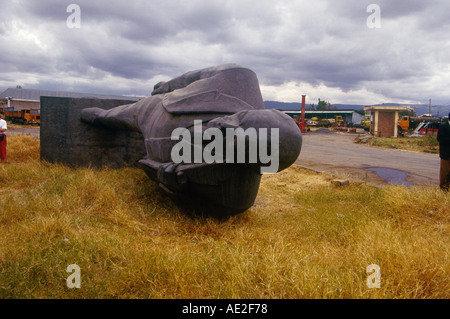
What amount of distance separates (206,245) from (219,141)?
83cm

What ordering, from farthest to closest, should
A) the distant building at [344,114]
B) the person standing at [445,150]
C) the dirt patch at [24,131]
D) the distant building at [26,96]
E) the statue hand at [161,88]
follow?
Result: the distant building at [344,114] → the distant building at [26,96] → the dirt patch at [24,131] → the person standing at [445,150] → the statue hand at [161,88]

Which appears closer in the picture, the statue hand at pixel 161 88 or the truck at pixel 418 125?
the statue hand at pixel 161 88

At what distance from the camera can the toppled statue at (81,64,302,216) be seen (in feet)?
7.42

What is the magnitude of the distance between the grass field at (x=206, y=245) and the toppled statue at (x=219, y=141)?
37cm

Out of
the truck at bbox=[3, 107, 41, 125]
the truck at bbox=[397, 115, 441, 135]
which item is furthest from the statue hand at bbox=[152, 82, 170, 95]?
the truck at bbox=[3, 107, 41, 125]

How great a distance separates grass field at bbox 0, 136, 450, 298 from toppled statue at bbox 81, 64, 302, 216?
374 mm

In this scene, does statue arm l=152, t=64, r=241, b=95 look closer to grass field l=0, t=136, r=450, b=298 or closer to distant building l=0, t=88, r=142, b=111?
grass field l=0, t=136, r=450, b=298

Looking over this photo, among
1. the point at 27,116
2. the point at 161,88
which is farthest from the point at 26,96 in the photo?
the point at 161,88

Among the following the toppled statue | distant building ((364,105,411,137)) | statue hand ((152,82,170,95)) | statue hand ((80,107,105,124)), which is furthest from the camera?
distant building ((364,105,411,137))

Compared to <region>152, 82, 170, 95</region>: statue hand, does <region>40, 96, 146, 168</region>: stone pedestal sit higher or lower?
lower

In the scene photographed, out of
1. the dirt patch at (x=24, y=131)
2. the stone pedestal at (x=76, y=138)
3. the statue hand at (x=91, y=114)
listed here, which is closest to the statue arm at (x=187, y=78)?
the statue hand at (x=91, y=114)

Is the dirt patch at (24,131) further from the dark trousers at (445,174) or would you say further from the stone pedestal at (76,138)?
the dark trousers at (445,174)

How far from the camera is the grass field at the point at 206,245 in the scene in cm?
174

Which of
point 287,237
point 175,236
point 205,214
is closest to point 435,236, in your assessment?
point 287,237
